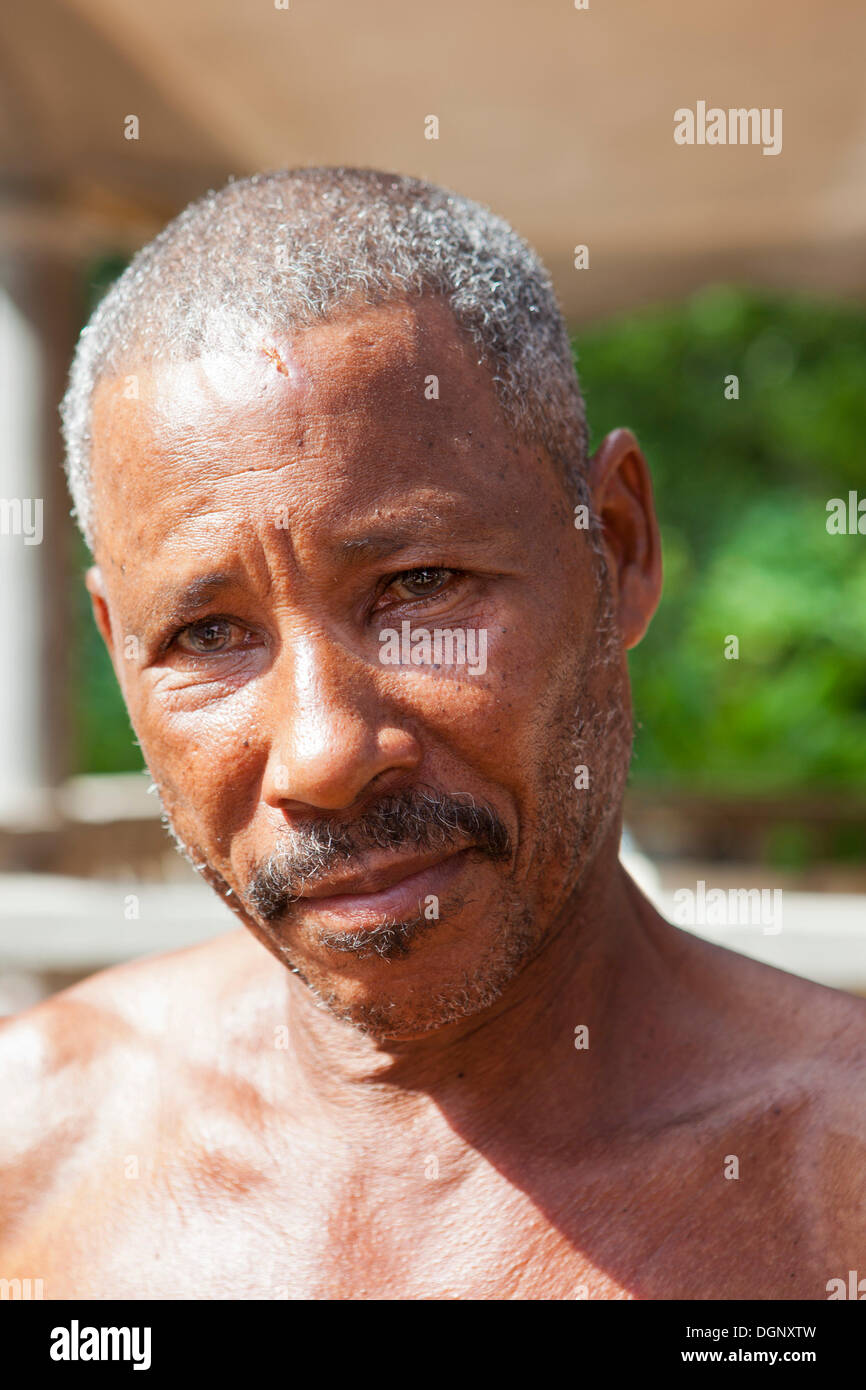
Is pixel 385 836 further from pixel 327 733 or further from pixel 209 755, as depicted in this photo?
pixel 209 755

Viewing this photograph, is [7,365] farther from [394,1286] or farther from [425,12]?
[394,1286]

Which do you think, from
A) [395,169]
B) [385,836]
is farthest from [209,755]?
[395,169]

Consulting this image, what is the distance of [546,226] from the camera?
18.4 ft

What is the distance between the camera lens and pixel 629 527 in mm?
1769

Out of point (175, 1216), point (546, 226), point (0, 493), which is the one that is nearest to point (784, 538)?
point (546, 226)

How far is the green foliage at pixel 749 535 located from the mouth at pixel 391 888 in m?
8.71

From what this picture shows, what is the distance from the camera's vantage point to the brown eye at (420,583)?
4.75 ft

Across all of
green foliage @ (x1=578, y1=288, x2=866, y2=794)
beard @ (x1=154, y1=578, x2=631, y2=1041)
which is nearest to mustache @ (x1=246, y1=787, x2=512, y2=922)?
beard @ (x1=154, y1=578, x2=631, y2=1041)

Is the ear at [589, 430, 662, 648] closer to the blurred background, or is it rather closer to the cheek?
the cheek

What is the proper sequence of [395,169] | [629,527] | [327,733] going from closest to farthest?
1. [327,733]
2. [629,527]
3. [395,169]

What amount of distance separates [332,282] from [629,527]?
0.52m

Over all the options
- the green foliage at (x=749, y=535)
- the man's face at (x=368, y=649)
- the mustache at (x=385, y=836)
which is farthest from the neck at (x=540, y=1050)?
the green foliage at (x=749, y=535)

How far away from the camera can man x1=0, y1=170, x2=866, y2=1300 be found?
4.66ft
